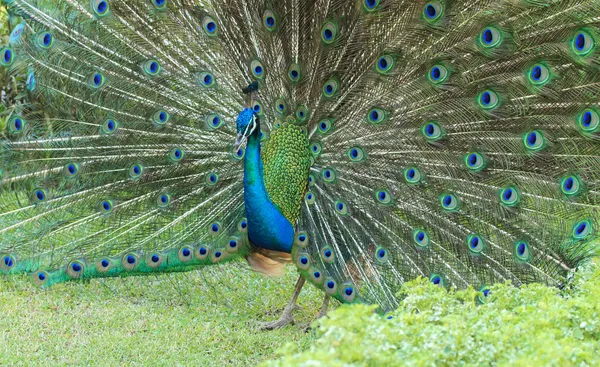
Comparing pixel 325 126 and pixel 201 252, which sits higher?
pixel 325 126

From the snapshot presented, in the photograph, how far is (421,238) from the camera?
4949 millimetres

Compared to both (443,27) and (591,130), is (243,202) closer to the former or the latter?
(443,27)

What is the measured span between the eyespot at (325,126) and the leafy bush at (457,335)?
2231 millimetres

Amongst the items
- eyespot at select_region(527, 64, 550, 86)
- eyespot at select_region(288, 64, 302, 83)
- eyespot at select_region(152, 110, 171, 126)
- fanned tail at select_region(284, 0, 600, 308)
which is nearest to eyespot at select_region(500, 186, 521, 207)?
fanned tail at select_region(284, 0, 600, 308)

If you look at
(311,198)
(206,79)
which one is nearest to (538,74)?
(311,198)

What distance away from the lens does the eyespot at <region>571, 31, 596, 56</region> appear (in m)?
4.25

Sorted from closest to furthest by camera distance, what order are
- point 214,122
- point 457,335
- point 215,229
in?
point 457,335, point 214,122, point 215,229

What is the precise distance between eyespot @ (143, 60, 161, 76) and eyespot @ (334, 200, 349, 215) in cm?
147

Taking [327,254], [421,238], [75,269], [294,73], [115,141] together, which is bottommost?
[75,269]

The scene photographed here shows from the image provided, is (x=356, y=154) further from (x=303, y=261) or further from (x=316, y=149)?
(x=303, y=261)

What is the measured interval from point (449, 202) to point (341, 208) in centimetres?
71

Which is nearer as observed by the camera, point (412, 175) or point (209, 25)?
point (412, 175)

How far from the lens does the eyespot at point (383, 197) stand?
5.03 m

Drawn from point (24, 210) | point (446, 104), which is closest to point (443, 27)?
point (446, 104)
